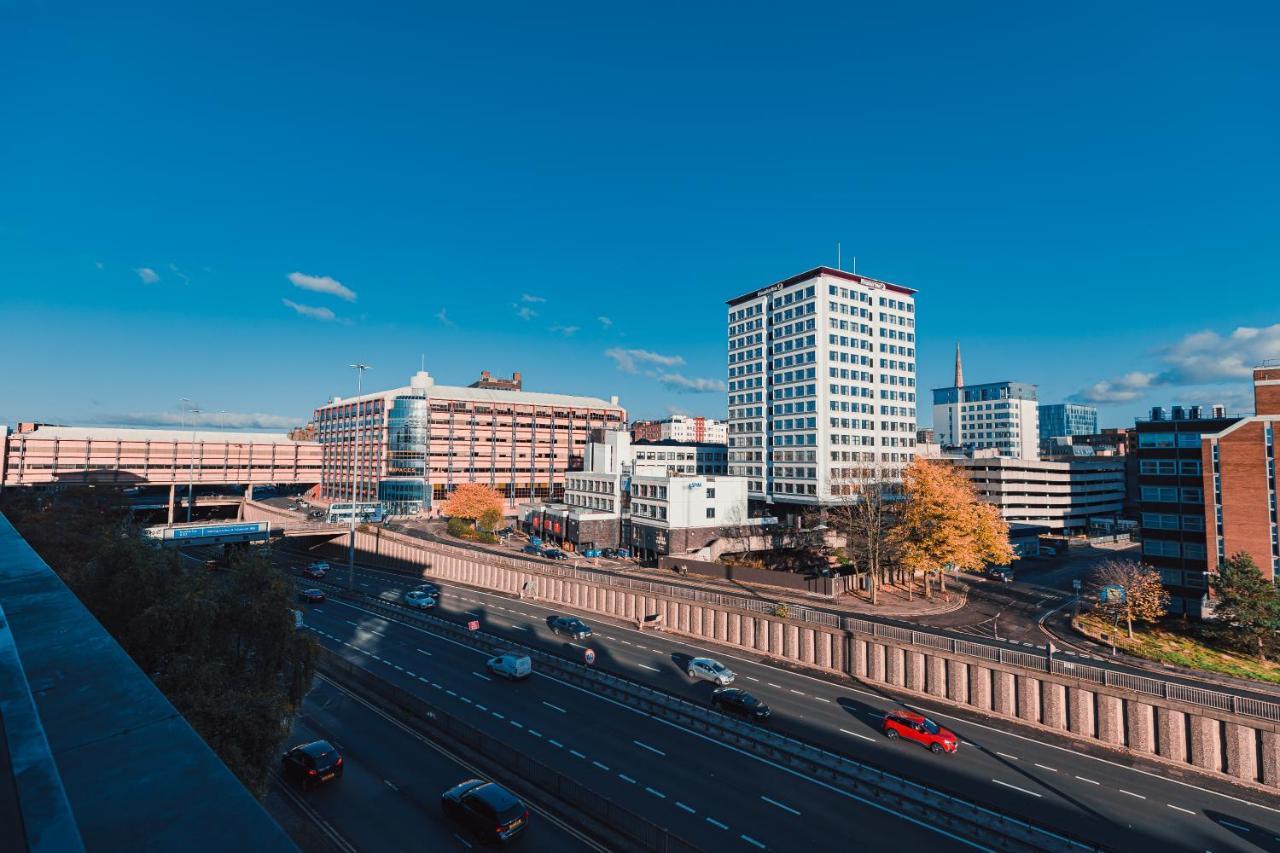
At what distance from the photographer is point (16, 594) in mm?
8047

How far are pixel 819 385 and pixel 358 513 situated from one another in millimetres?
75594

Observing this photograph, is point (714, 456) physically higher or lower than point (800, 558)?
higher

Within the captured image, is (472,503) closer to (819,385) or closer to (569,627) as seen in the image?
(569,627)

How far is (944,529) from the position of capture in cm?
5956

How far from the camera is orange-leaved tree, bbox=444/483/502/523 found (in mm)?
99750

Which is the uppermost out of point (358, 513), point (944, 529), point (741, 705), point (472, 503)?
point (944, 529)

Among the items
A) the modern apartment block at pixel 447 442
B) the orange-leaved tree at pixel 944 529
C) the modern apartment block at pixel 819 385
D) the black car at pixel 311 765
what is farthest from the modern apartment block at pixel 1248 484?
the modern apartment block at pixel 447 442

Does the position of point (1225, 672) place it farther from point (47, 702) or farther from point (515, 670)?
point (47, 702)

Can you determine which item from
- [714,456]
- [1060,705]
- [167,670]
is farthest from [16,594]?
[714,456]

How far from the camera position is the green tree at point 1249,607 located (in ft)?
147

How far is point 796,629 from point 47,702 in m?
46.5

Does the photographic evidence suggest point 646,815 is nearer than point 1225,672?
Yes

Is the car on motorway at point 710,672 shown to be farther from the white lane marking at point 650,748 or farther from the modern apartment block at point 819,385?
the modern apartment block at point 819,385

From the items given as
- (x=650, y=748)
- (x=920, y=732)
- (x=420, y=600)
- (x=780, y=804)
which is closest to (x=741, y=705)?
(x=650, y=748)
